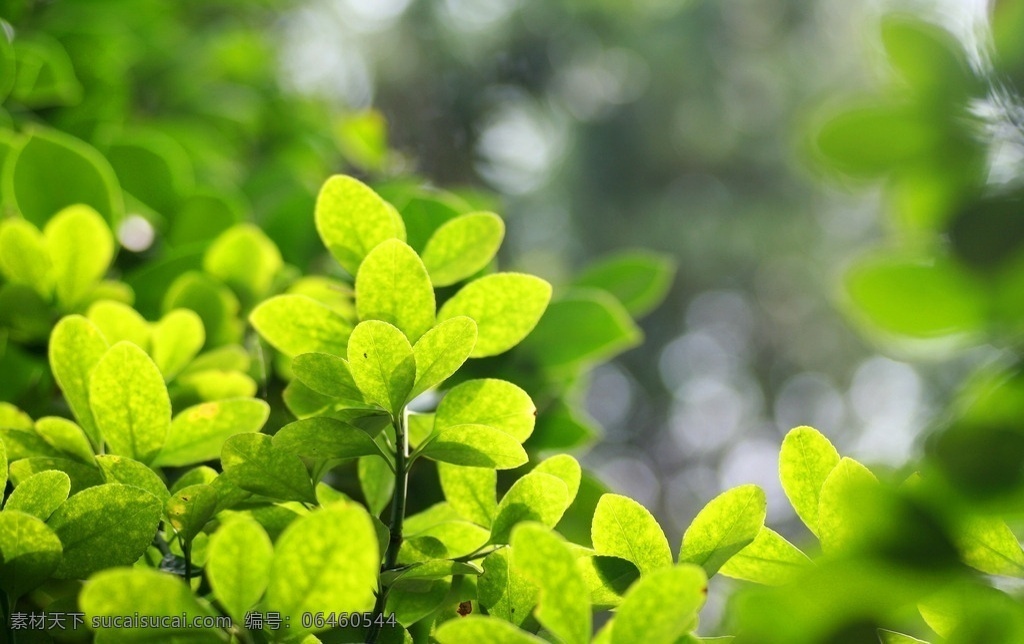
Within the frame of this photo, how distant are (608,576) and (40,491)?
274mm

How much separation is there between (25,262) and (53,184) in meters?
0.14

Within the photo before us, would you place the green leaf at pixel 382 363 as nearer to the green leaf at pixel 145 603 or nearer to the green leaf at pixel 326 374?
the green leaf at pixel 326 374

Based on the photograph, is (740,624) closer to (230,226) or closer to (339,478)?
A: (339,478)

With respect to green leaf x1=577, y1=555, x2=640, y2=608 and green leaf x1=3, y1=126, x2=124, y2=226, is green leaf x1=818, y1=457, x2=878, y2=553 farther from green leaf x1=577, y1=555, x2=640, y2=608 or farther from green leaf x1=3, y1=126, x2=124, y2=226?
green leaf x1=3, y1=126, x2=124, y2=226

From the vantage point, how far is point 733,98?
999 centimetres

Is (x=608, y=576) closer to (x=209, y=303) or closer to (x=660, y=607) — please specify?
(x=660, y=607)

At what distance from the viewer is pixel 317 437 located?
40 cm

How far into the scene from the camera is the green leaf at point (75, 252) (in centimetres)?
64

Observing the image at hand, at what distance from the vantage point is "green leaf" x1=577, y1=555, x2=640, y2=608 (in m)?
0.41

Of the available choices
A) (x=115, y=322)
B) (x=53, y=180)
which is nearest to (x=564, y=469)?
(x=115, y=322)

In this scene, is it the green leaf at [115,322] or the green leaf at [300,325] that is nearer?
the green leaf at [300,325]

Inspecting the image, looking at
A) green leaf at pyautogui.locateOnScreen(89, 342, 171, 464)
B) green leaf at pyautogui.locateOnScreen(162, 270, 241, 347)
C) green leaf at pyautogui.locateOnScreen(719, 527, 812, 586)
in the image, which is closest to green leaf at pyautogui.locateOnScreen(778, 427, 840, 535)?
green leaf at pyautogui.locateOnScreen(719, 527, 812, 586)

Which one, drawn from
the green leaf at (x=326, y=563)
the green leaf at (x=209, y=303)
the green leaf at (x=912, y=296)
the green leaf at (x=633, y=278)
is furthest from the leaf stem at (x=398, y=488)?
the green leaf at (x=633, y=278)

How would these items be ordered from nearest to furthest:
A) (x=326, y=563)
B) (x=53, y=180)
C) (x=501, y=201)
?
(x=326, y=563), (x=53, y=180), (x=501, y=201)
